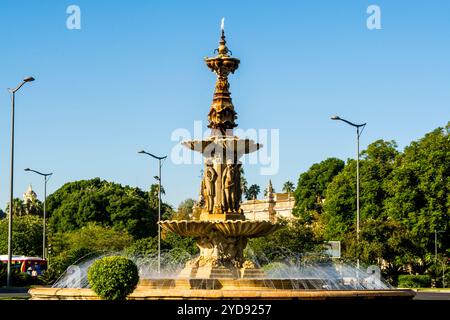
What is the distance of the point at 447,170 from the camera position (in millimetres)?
67438

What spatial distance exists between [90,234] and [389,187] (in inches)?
1045

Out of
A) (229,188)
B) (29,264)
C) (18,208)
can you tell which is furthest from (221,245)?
(18,208)

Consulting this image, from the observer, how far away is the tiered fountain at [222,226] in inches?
1176

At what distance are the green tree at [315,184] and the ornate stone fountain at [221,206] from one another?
65.9m

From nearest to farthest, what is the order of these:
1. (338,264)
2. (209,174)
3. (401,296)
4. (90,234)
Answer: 1. (401,296)
2. (209,174)
3. (338,264)
4. (90,234)

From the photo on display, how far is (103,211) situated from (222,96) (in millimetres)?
68209

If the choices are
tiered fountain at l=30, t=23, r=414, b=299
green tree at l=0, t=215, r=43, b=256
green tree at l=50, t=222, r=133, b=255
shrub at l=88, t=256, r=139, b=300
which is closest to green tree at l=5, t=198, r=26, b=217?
green tree at l=0, t=215, r=43, b=256

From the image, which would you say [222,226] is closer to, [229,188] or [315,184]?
[229,188]

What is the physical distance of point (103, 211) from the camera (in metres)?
99.7

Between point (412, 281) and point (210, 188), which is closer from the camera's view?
point (210, 188)

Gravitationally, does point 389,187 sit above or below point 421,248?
above

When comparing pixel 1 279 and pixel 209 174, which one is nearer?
pixel 209 174

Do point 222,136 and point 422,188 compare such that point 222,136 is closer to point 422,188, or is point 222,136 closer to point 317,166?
point 422,188

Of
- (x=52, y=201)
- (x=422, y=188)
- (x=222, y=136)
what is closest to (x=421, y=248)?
(x=422, y=188)
